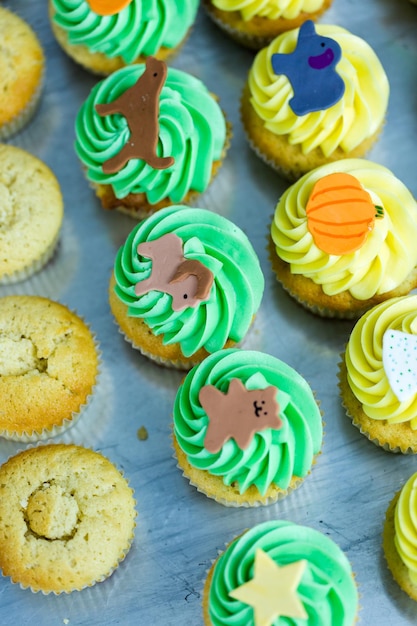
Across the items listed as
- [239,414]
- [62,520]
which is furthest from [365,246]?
[62,520]

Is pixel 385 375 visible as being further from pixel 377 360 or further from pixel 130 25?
pixel 130 25

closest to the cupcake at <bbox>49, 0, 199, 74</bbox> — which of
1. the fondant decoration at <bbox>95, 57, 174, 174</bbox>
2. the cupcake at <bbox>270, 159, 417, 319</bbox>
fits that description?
the fondant decoration at <bbox>95, 57, 174, 174</bbox>

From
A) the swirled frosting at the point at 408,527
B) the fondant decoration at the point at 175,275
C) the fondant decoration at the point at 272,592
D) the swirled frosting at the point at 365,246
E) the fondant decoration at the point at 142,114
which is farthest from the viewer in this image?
the fondant decoration at the point at 142,114

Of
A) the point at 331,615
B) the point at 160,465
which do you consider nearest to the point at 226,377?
the point at 160,465

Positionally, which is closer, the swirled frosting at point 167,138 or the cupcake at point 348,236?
the cupcake at point 348,236

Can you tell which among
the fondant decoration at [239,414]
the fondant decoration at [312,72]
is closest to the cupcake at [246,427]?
the fondant decoration at [239,414]

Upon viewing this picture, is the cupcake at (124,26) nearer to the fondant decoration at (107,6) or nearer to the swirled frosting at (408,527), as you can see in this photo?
the fondant decoration at (107,6)
